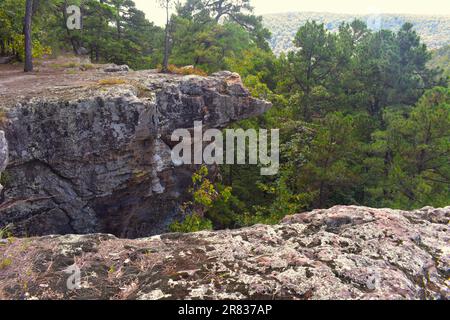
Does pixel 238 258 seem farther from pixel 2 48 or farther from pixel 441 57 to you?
pixel 441 57

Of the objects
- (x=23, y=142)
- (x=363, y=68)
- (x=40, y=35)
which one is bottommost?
(x=23, y=142)

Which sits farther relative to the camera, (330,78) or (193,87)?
(330,78)

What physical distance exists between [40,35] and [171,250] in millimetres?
24756

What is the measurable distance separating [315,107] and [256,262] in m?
19.1

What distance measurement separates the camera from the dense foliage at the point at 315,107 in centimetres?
1466

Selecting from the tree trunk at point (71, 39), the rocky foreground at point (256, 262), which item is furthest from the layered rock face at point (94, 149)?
the tree trunk at point (71, 39)

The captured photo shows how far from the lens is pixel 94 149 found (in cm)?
1266

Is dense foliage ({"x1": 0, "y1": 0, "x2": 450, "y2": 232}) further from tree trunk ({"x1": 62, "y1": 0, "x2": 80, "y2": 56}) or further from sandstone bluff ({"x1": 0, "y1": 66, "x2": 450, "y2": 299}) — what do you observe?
sandstone bluff ({"x1": 0, "y1": 66, "x2": 450, "y2": 299})

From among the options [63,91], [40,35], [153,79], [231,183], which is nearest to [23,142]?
[63,91]

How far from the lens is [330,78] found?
2169 centimetres

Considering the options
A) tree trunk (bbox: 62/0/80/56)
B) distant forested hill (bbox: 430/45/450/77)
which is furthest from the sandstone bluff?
distant forested hill (bbox: 430/45/450/77)

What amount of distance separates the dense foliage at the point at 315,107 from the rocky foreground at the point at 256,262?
9.38 meters

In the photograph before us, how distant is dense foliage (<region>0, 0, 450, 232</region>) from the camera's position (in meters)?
14.7
